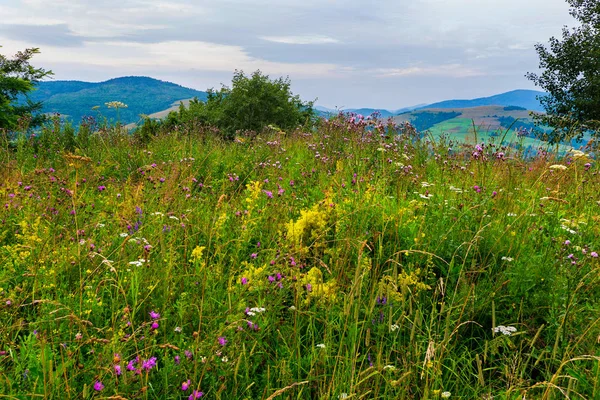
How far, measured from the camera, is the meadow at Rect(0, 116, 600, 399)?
187cm

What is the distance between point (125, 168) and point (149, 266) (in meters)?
4.04

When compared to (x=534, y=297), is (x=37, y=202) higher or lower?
higher

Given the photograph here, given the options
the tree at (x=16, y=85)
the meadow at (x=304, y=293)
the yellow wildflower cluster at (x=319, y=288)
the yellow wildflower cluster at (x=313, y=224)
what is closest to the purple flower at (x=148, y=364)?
the meadow at (x=304, y=293)

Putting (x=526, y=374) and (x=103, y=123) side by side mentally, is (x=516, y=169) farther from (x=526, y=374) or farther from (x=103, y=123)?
(x=103, y=123)

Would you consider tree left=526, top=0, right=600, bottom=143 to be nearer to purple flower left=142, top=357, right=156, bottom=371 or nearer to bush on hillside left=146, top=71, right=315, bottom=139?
bush on hillside left=146, top=71, right=315, bottom=139

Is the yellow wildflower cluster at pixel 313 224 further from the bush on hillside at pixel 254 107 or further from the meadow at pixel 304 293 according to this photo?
the bush on hillside at pixel 254 107

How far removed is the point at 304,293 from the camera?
264 centimetres

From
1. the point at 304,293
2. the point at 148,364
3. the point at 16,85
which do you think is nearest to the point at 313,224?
the point at 304,293

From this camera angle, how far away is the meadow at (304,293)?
1866 millimetres

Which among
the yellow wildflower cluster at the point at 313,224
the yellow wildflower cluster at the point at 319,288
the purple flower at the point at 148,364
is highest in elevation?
the yellow wildflower cluster at the point at 313,224

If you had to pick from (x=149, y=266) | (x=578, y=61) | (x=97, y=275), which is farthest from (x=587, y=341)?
(x=578, y=61)

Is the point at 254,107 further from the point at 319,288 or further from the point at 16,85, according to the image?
the point at 319,288

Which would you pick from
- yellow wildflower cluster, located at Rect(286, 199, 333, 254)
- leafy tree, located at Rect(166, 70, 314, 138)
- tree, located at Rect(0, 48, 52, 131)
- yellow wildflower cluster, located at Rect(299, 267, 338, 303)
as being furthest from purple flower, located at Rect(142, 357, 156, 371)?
leafy tree, located at Rect(166, 70, 314, 138)

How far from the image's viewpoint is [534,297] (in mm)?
2582
